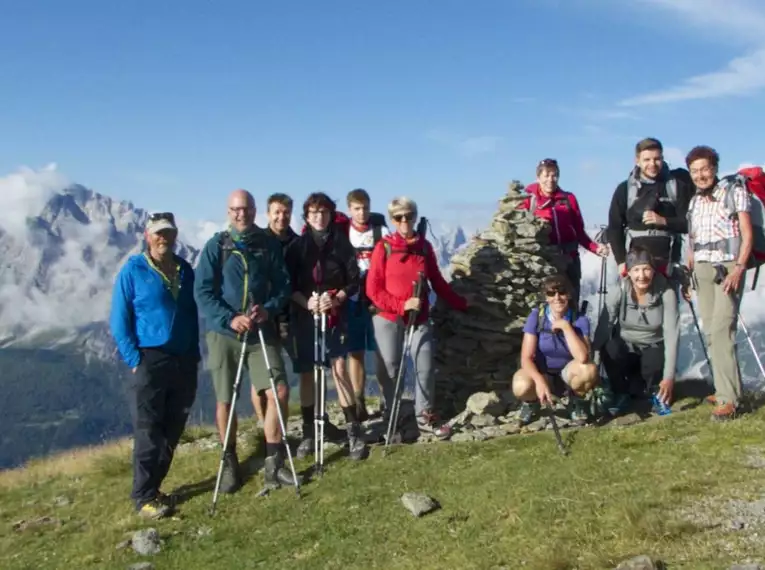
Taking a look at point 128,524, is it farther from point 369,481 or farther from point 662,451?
point 662,451

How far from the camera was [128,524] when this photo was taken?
9852 millimetres

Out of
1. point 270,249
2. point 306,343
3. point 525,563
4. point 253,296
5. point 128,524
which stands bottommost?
point 128,524

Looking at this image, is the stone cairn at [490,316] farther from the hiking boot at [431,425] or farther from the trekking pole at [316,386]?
the trekking pole at [316,386]

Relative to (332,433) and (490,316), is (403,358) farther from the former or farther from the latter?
(490,316)

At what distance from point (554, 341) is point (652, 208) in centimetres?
286

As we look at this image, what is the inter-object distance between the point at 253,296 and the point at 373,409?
5928 mm

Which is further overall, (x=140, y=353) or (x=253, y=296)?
(x=253, y=296)

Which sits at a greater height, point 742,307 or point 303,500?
point 742,307

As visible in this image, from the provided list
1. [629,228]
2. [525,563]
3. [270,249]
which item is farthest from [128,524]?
[629,228]

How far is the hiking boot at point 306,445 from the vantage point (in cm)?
1164

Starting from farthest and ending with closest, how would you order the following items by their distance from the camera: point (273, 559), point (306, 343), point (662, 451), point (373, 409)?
point (373, 409) < point (306, 343) < point (662, 451) < point (273, 559)

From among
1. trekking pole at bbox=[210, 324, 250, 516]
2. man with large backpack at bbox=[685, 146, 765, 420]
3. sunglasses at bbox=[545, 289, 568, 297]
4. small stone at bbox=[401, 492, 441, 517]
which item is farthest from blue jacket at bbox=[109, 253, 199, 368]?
Answer: man with large backpack at bbox=[685, 146, 765, 420]

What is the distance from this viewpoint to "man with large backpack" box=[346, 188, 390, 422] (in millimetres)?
11906

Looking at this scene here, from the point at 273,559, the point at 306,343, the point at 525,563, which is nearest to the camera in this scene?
the point at 525,563
